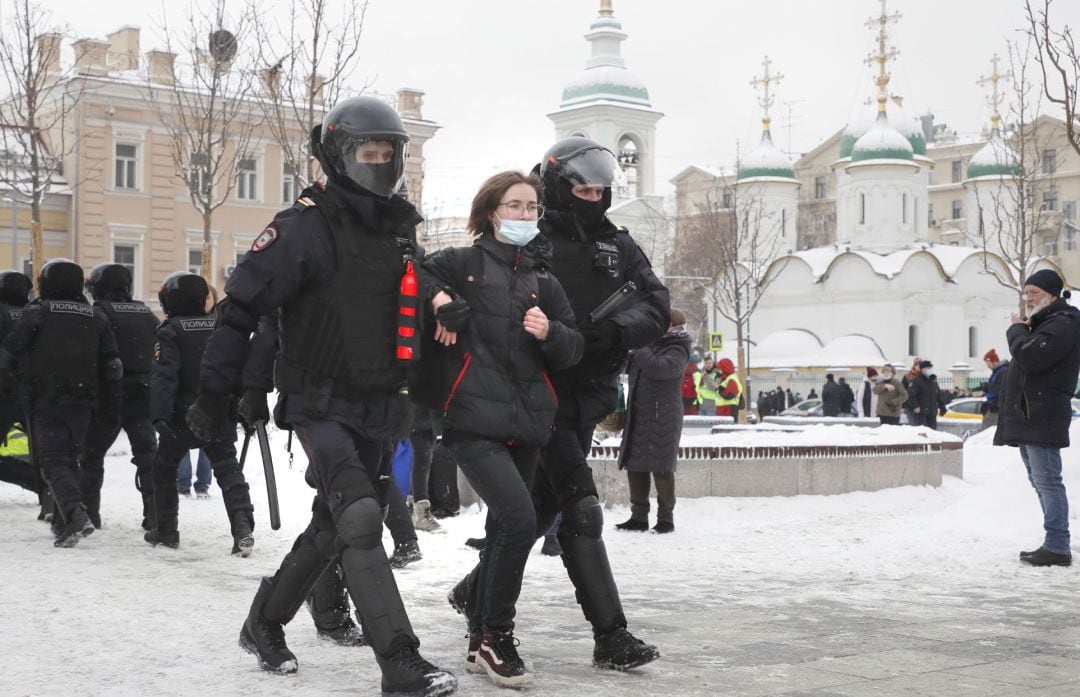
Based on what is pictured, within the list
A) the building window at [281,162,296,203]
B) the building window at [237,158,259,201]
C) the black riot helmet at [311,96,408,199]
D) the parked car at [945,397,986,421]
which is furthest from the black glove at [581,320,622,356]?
the building window at [281,162,296,203]

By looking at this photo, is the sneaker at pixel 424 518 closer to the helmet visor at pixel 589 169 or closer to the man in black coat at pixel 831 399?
the helmet visor at pixel 589 169

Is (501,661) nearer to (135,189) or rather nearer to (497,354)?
(497,354)

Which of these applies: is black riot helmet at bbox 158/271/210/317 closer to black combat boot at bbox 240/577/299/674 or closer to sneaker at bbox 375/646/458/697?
black combat boot at bbox 240/577/299/674

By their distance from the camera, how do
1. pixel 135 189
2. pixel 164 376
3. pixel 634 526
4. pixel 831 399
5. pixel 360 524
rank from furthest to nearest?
pixel 135 189 < pixel 831 399 < pixel 634 526 < pixel 164 376 < pixel 360 524

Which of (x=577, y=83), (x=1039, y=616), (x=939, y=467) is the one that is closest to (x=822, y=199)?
(x=577, y=83)

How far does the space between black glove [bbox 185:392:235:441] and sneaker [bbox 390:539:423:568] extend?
12.0 feet

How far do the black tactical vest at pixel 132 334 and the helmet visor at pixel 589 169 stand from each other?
567 centimetres

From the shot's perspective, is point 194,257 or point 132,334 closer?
point 132,334

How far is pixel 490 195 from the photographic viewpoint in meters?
5.77

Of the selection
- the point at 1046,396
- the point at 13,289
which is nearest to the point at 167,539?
the point at 13,289

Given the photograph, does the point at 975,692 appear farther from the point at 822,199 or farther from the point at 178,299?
the point at 822,199

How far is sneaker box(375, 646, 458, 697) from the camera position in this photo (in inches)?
197

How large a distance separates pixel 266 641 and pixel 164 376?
15.3 feet

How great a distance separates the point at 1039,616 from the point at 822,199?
105330 millimetres
